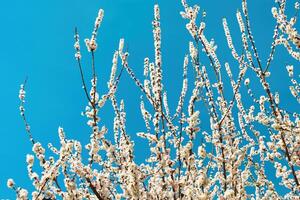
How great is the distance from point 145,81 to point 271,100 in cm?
175

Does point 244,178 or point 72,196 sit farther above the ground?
point 244,178

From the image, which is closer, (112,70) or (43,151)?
(43,151)

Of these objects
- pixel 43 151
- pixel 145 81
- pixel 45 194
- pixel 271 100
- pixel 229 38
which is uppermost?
pixel 229 38

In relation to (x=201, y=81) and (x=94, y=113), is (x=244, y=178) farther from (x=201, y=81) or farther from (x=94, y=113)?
(x=94, y=113)

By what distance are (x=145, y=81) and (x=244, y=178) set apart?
196 cm

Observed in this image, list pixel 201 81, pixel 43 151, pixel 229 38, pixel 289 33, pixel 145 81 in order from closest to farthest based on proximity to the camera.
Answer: pixel 43 151 < pixel 289 33 < pixel 201 81 < pixel 145 81 < pixel 229 38

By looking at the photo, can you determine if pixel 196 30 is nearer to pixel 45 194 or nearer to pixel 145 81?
pixel 145 81

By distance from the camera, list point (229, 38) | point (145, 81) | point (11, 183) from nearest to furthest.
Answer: point (11, 183) < point (145, 81) < point (229, 38)

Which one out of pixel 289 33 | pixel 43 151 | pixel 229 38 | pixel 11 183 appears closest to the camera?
pixel 11 183

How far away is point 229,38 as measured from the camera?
7.02 meters

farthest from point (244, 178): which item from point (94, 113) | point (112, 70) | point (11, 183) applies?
point (11, 183)

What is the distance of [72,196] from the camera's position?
466 cm

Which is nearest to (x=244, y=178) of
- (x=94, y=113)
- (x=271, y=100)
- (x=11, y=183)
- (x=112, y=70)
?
(x=271, y=100)

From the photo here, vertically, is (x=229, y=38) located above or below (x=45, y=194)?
above
